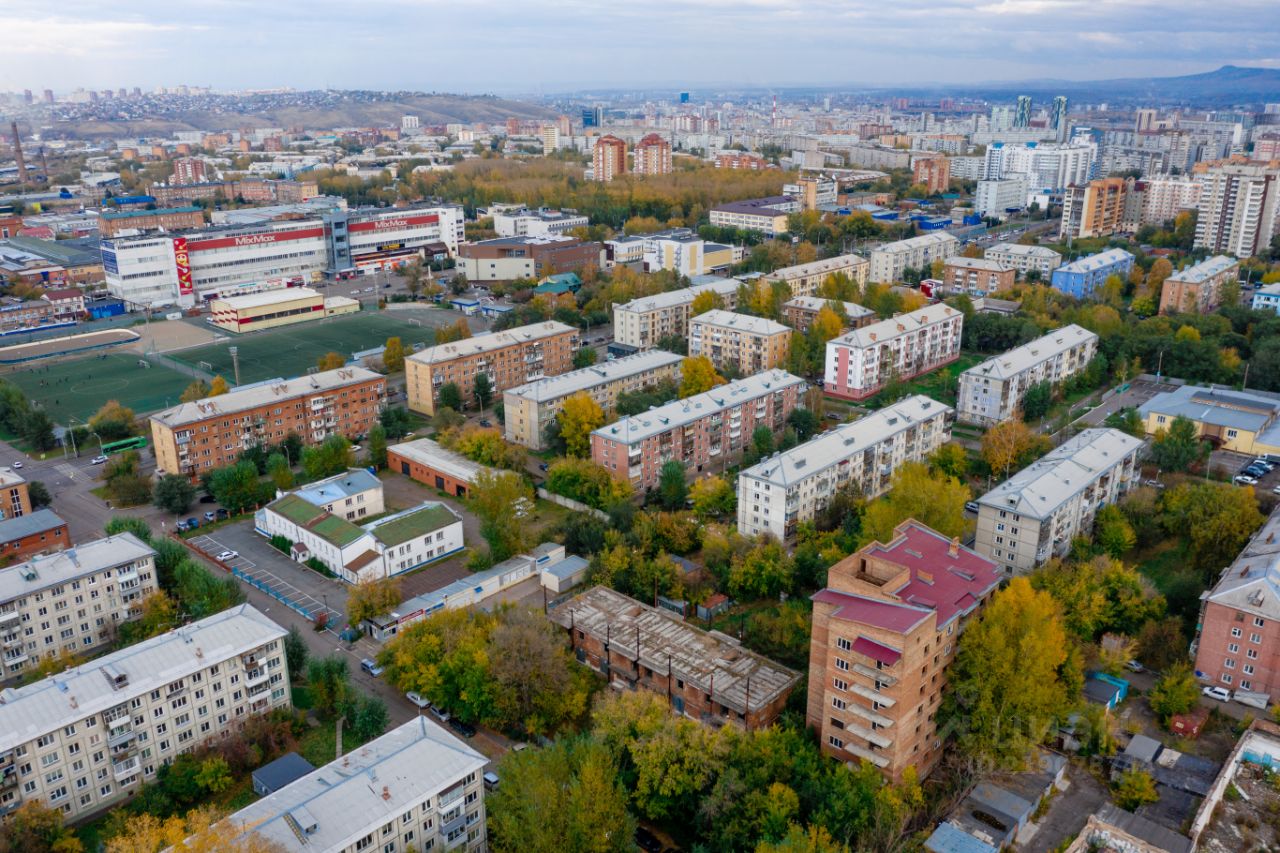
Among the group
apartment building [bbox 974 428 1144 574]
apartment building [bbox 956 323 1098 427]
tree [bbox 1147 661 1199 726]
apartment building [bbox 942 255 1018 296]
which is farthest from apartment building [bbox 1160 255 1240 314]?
tree [bbox 1147 661 1199 726]

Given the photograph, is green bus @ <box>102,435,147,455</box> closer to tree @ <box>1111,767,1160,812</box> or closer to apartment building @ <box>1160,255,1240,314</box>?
tree @ <box>1111,767,1160,812</box>

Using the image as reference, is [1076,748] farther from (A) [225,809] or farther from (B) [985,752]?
(A) [225,809]

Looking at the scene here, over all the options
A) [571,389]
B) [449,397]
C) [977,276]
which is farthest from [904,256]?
[449,397]

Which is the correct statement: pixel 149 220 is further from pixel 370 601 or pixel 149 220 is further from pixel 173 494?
pixel 370 601

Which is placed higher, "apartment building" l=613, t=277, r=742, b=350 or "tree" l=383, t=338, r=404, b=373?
"apartment building" l=613, t=277, r=742, b=350

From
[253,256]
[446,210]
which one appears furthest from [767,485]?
[446,210]

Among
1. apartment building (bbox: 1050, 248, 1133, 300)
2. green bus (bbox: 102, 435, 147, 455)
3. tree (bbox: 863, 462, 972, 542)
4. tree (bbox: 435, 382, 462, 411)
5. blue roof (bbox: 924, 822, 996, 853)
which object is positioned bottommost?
green bus (bbox: 102, 435, 147, 455)
